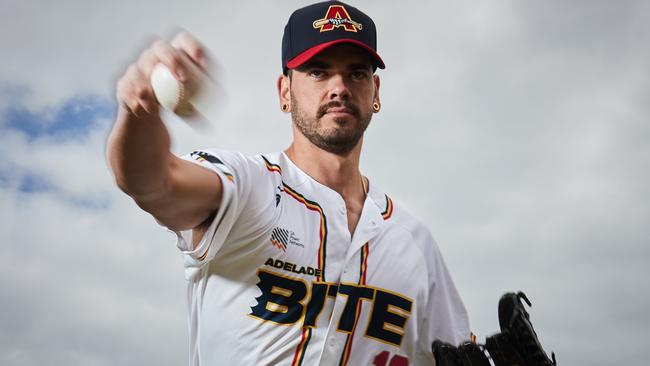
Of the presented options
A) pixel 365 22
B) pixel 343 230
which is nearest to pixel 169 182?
pixel 343 230

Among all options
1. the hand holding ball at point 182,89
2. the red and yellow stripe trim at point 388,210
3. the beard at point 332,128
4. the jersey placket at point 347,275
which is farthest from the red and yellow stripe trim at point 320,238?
the hand holding ball at point 182,89

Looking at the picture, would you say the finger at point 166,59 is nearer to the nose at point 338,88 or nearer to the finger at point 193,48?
the finger at point 193,48

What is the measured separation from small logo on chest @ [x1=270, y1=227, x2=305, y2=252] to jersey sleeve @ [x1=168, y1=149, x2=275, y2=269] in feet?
0.25

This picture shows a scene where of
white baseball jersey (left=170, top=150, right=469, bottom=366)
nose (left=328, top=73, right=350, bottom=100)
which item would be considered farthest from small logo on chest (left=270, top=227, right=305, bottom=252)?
nose (left=328, top=73, right=350, bottom=100)

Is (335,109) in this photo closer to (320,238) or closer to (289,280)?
(320,238)

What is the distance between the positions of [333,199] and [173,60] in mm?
2090

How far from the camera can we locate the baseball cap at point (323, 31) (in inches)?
157

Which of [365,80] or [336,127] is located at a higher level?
[365,80]

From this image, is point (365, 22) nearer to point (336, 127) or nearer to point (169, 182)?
point (336, 127)

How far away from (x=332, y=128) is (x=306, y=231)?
2.37 ft

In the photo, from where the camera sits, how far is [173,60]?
1975 millimetres

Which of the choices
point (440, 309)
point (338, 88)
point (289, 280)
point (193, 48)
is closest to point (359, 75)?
point (338, 88)

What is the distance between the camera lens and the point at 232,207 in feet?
9.70

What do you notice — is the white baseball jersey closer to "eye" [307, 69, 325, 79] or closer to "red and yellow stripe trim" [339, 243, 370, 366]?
"red and yellow stripe trim" [339, 243, 370, 366]
